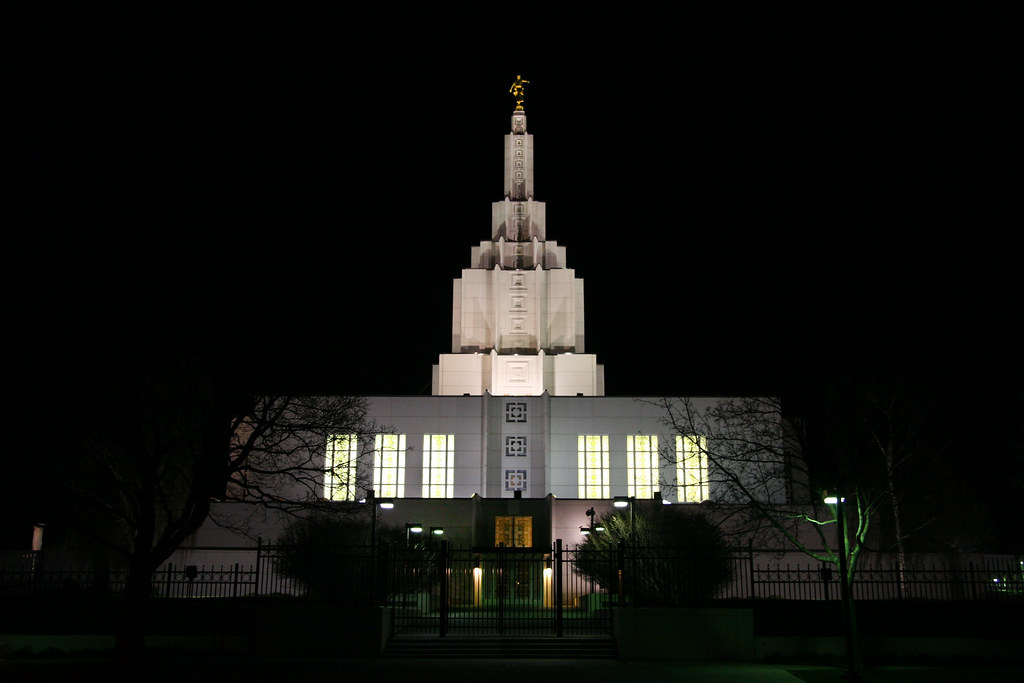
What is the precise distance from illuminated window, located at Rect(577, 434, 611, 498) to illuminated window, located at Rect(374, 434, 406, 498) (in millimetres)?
11199

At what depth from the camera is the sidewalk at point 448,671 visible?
61.7ft

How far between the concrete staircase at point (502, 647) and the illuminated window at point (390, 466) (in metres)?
28.6

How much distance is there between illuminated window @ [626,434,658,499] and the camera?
51.7m

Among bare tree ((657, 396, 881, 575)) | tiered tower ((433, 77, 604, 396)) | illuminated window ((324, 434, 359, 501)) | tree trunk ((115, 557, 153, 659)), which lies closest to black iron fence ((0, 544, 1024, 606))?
tree trunk ((115, 557, 153, 659))

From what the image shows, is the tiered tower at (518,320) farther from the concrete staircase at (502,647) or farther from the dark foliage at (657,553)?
the concrete staircase at (502,647)

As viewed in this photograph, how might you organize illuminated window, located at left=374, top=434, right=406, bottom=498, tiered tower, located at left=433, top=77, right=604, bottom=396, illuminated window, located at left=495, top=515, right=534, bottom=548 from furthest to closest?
tiered tower, located at left=433, top=77, right=604, bottom=396
illuminated window, located at left=374, top=434, right=406, bottom=498
illuminated window, located at left=495, top=515, right=534, bottom=548

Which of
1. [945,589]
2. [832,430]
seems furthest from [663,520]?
[945,589]

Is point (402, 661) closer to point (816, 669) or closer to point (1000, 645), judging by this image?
point (816, 669)

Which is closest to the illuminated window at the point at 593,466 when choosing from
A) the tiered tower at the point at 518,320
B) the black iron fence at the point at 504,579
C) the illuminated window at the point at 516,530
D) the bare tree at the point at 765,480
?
the bare tree at the point at 765,480

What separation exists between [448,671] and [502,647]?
3095 millimetres

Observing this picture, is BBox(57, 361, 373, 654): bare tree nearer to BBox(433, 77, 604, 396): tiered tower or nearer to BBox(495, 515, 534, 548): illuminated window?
BBox(495, 515, 534, 548): illuminated window

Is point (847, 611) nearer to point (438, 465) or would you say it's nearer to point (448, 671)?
point (448, 671)

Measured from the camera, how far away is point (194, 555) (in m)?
44.1

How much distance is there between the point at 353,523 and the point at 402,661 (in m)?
18.0
